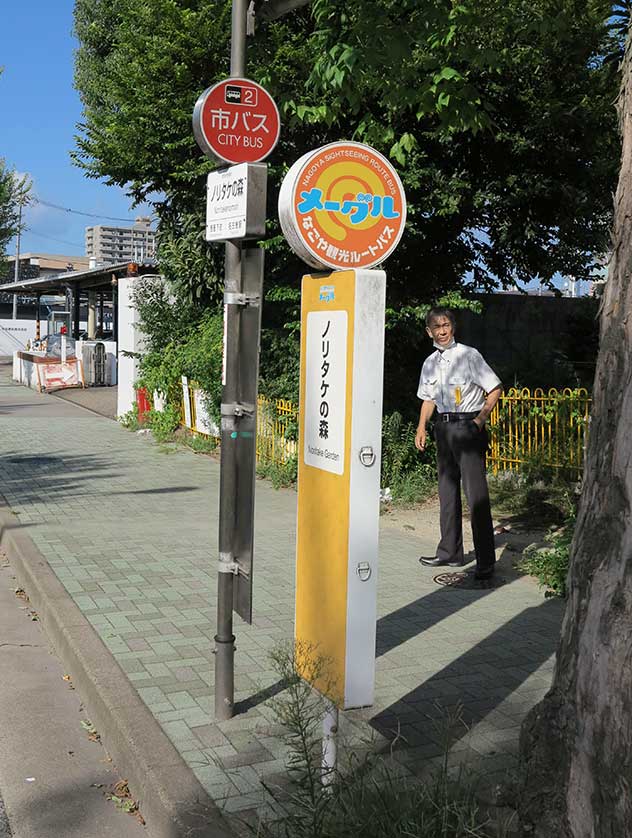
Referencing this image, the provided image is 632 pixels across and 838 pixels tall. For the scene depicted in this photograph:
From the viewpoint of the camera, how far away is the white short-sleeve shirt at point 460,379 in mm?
6684

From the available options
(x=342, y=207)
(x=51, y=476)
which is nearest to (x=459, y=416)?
(x=342, y=207)

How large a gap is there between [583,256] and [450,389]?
21.1ft

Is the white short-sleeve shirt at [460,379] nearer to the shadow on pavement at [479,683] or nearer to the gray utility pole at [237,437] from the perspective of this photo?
the shadow on pavement at [479,683]

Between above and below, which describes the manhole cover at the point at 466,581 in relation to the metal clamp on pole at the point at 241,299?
below

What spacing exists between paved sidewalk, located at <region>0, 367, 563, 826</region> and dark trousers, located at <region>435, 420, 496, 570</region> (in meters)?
0.37

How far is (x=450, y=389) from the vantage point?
677 centimetres

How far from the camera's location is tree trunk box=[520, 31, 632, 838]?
2453 mm

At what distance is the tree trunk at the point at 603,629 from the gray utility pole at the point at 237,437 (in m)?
1.74

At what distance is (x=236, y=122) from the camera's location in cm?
431

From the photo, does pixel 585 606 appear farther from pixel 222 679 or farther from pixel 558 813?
pixel 222 679

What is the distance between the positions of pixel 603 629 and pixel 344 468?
1.36m

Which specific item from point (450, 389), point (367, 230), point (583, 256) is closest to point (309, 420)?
point (367, 230)

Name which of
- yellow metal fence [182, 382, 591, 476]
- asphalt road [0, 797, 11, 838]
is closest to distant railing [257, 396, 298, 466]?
yellow metal fence [182, 382, 591, 476]

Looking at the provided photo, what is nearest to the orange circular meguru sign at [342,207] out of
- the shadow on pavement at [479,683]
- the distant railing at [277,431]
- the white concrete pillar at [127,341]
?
the shadow on pavement at [479,683]
